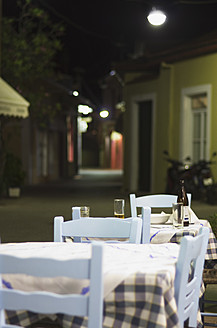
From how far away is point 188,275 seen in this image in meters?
3.04

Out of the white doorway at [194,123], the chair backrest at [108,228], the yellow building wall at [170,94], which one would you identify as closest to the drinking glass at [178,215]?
the chair backrest at [108,228]

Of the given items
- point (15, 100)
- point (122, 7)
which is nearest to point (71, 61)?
point (122, 7)

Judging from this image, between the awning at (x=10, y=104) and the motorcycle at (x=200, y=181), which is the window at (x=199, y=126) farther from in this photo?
the awning at (x=10, y=104)

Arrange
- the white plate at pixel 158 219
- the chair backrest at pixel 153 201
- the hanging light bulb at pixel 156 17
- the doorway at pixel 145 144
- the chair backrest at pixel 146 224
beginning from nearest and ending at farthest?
the chair backrest at pixel 146 224
the white plate at pixel 158 219
the chair backrest at pixel 153 201
the hanging light bulb at pixel 156 17
the doorway at pixel 145 144

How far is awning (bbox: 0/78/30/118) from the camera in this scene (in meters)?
14.0

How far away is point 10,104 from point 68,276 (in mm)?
11982

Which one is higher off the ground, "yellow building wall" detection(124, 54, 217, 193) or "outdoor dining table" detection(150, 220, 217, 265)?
"yellow building wall" detection(124, 54, 217, 193)

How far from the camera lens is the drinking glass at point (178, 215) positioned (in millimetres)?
4617

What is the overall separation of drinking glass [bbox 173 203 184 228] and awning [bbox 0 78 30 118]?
9805 millimetres

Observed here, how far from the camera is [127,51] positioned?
32.1m

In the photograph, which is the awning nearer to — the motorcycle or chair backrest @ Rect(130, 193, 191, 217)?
the motorcycle

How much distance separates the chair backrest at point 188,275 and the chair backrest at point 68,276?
46cm

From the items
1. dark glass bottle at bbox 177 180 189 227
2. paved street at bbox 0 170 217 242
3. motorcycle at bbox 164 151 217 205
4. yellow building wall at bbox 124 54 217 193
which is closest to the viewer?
dark glass bottle at bbox 177 180 189 227

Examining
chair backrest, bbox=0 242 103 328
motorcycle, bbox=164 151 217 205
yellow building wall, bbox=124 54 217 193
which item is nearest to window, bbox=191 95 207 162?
yellow building wall, bbox=124 54 217 193
